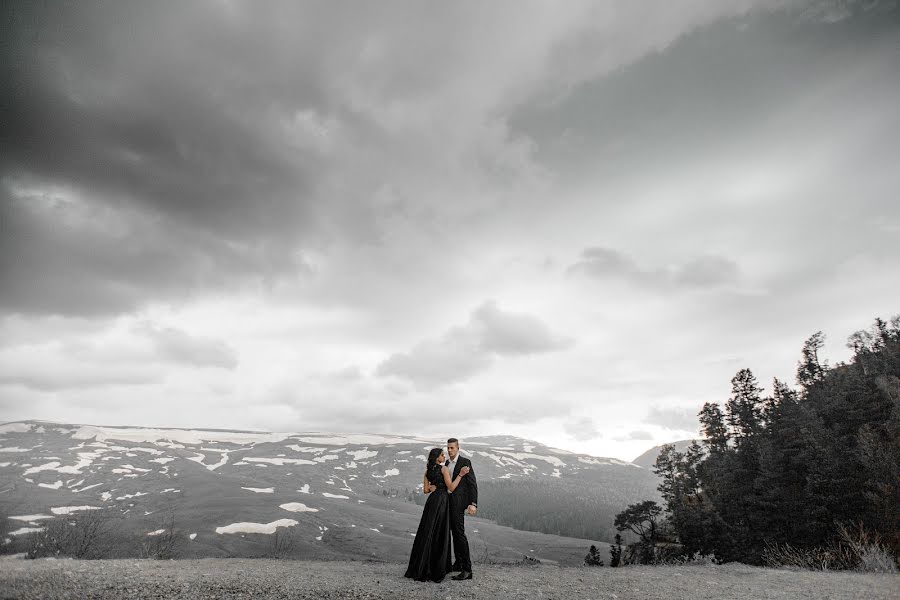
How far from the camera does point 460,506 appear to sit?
39.3 ft

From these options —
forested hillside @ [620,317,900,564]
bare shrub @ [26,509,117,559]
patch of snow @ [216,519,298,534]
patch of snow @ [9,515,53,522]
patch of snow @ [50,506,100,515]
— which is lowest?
patch of snow @ [50,506,100,515]

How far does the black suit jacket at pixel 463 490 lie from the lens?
1205 centimetres

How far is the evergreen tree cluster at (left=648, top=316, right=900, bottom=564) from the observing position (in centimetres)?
3906

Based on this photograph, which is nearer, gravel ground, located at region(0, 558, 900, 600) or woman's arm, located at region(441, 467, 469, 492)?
gravel ground, located at region(0, 558, 900, 600)

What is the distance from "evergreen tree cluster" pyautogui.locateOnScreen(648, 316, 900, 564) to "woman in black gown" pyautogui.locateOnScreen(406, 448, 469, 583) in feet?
108

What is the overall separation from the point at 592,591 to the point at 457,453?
194 inches

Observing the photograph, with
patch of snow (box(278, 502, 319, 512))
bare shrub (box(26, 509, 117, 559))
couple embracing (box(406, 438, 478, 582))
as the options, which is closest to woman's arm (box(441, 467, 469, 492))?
couple embracing (box(406, 438, 478, 582))

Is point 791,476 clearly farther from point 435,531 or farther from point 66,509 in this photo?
point 66,509

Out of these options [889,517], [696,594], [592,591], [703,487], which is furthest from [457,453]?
[703,487]

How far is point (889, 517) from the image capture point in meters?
35.8

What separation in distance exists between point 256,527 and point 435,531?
14976 centimetres

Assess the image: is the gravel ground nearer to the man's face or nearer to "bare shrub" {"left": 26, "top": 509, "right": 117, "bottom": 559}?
the man's face

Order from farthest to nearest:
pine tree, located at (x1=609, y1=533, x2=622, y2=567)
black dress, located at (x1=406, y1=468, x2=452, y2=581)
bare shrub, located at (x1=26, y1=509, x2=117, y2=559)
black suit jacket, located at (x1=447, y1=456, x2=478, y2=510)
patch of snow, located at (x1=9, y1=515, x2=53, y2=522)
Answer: patch of snow, located at (x1=9, y1=515, x2=53, y2=522)
bare shrub, located at (x1=26, y1=509, x2=117, y2=559)
pine tree, located at (x1=609, y1=533, x2=622, y2=567)
black suit jacket, located at (x1=447, y1=456, x2=478, y2=510)
black dress, located at (x1=406, y1=468, x2=452, y2=581)

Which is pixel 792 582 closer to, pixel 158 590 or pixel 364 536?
pixel 158 590
